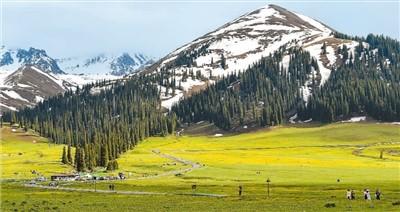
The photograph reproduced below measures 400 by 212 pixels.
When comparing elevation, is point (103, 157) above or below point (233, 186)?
above

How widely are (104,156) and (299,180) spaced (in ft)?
212

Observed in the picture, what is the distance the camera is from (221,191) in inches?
3322

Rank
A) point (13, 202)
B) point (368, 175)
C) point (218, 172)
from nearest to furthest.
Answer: point (13, 202) → point (368, 175) → point (218, 172)

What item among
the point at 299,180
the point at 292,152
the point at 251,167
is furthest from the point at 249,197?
the point at 292,152

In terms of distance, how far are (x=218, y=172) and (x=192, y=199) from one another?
151 ft

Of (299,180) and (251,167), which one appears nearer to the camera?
(299,180)

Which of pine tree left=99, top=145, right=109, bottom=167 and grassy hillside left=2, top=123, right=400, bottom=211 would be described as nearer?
grassy hillside left=2, top=123, right=400, bottom=211

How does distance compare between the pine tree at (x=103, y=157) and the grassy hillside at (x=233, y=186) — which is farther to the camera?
the pine tree at (x=103, y=157)

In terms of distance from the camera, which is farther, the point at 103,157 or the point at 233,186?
the point at 103,157

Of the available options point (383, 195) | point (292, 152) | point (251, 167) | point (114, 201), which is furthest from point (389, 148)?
point (114, 201)

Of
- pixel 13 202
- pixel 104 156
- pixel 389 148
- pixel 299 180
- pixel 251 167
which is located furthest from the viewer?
pixel 389 148

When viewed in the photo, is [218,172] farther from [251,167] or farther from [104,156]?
[104,156]

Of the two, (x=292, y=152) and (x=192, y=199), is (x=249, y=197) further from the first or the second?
(x=292, y=152)

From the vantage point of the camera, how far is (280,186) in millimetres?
89438
